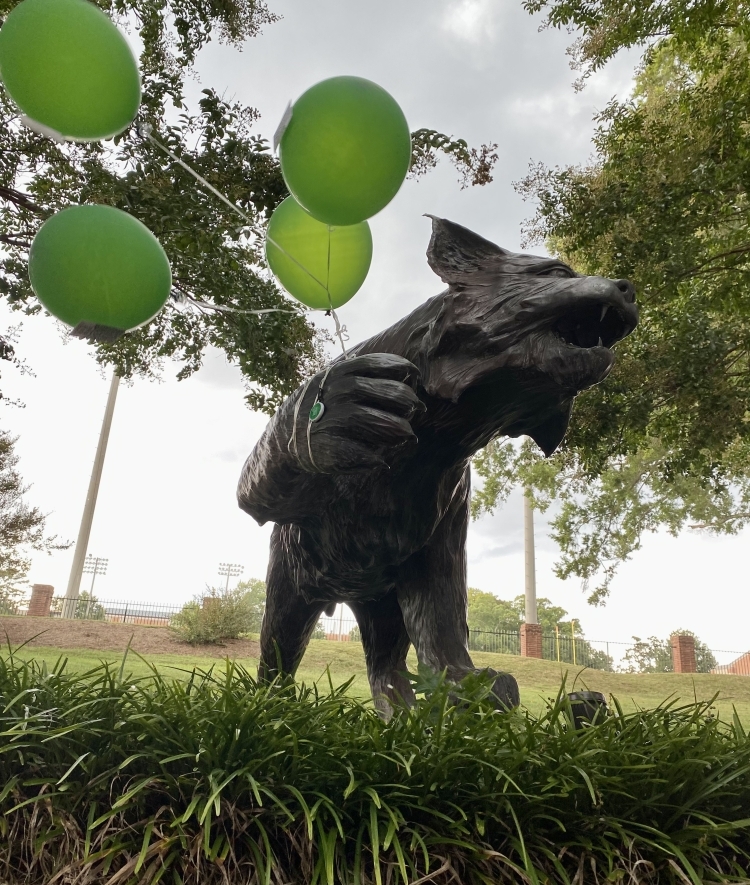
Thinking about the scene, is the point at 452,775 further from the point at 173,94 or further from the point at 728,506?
the point at 728,506

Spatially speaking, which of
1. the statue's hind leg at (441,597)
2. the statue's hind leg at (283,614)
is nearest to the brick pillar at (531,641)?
the statue's hind leg at (283,614)

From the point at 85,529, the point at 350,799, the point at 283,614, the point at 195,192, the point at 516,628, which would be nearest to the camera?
the point at 350,799

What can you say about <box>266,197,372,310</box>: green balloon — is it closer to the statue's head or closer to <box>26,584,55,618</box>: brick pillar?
the statue's head

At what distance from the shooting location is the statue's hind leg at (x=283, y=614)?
108 inches

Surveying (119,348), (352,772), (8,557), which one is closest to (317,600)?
(352,772)

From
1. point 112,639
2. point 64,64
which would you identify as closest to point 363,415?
point 64,64

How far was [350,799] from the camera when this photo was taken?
1.57 m

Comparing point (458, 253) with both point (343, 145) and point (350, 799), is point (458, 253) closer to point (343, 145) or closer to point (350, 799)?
point (343, 145)

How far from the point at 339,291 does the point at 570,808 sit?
70.7 inches

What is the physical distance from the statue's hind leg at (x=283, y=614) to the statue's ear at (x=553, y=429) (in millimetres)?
1079

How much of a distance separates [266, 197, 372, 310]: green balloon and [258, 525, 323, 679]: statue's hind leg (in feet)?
3.08

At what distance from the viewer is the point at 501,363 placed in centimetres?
188

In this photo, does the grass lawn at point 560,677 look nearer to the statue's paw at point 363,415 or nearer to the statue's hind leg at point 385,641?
the statue's hind leg at point 385,641

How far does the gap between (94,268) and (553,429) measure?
1524 mm
